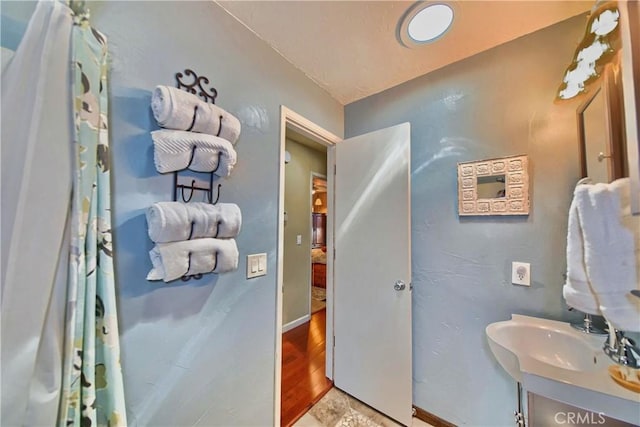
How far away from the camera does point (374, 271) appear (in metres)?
1.66

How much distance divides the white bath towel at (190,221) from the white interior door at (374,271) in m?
1.01

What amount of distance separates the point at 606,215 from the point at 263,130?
139 cm

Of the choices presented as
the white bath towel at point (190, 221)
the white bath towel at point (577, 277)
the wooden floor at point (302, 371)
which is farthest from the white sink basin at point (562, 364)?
the wooden floor at point (302, 371)

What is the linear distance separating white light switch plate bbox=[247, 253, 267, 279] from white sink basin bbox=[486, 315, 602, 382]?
1152 millimetres

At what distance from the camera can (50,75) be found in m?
0.62

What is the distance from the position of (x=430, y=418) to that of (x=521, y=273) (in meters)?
1.11

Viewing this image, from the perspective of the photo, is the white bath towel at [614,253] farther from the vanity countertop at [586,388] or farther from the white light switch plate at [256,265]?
the white light switch plate at [256,265]

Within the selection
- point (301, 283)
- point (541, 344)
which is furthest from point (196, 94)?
point (301, 283)

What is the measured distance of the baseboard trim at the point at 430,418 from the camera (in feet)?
4.79

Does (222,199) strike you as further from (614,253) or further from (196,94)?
(614,253)

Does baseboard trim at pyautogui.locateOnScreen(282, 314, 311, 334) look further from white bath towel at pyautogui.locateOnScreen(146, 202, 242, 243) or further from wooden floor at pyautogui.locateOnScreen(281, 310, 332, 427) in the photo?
white bath towel at pyautogui.locateOnScreen(146, 202, 242, 243)

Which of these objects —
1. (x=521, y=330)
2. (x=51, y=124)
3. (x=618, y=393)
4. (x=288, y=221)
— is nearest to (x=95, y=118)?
(x=51, y=124)

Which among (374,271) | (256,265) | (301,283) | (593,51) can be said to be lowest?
(301,283)

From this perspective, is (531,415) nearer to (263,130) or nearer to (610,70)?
(610,70)
